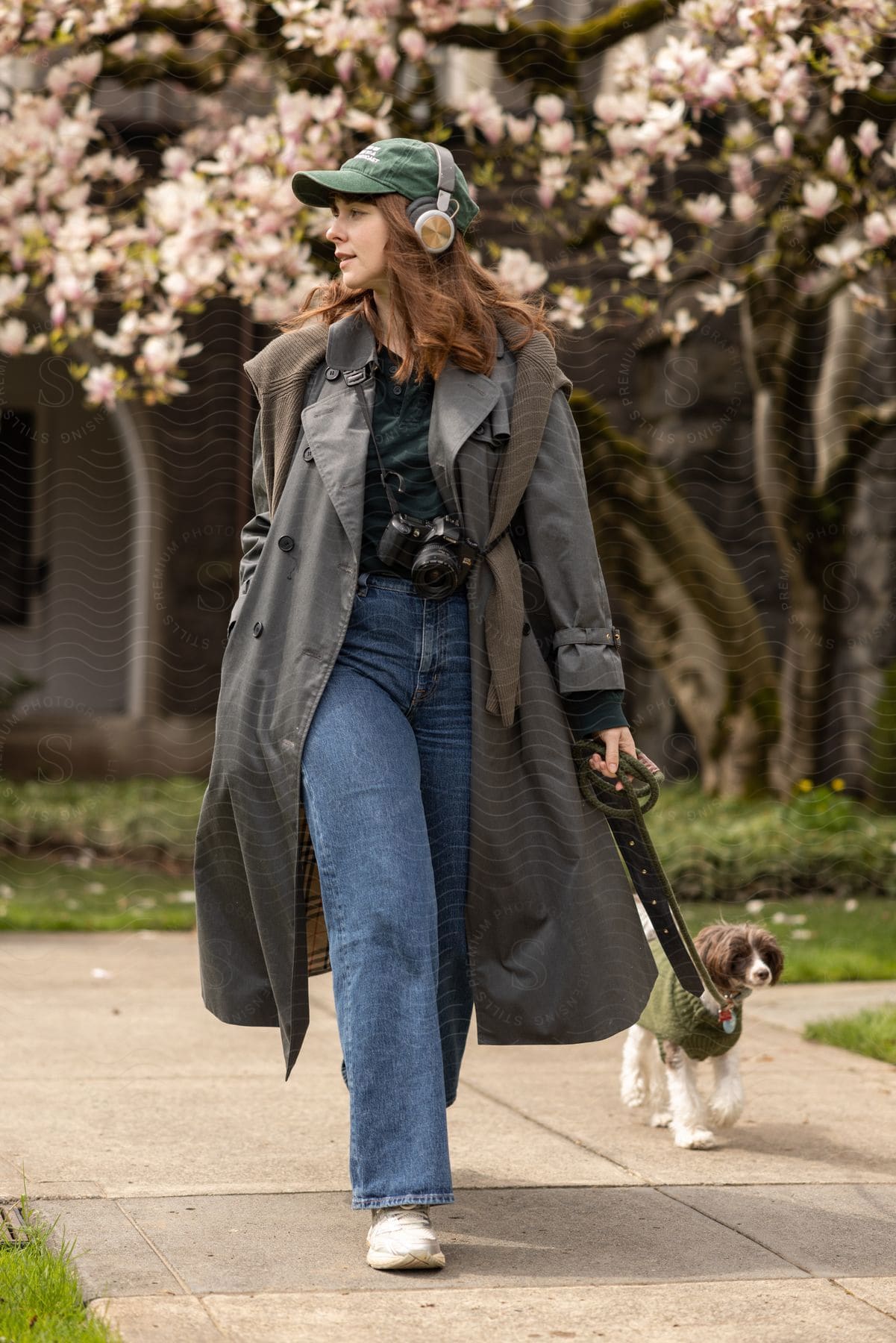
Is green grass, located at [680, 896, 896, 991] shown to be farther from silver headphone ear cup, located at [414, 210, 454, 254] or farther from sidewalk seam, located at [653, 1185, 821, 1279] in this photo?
silver headphone ear cup, located at [414, 210, 454, 254]

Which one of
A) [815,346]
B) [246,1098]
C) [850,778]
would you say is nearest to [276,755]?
[246,1098]

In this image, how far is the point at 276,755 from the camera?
3.07 m

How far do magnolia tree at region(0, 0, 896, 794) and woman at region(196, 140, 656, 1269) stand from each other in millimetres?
3970

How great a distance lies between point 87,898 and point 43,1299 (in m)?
5.71

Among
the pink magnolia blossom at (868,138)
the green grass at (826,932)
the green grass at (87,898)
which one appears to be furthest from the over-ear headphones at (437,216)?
the pink magnolia blossom at (868,138)

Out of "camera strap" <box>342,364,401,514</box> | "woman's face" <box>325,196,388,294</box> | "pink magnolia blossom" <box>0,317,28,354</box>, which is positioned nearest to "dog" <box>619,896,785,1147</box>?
"camera strap" <box>342,364,401,514</box>

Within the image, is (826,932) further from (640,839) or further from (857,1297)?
(857,1297)

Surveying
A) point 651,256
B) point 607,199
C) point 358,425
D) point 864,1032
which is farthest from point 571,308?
point 358,425

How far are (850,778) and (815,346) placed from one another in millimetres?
2772

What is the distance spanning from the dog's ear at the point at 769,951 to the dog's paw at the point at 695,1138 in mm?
375

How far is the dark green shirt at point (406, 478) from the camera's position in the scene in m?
3.10

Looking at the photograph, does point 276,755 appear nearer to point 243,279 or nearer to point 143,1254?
point 143,1254

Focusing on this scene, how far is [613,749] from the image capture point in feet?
10.3

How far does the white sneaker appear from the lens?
2.84m
